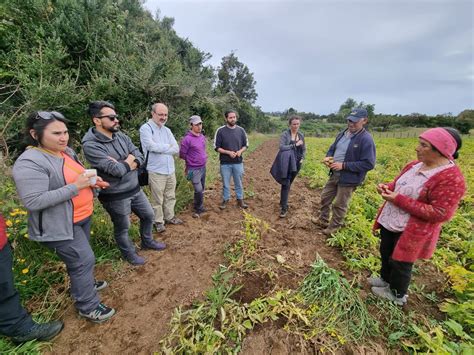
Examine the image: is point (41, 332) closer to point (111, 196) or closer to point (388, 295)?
point (111, 196)

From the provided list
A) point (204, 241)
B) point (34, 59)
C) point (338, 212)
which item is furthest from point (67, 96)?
point (338, 212)

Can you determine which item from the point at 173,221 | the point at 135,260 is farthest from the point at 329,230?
the point at 135,260

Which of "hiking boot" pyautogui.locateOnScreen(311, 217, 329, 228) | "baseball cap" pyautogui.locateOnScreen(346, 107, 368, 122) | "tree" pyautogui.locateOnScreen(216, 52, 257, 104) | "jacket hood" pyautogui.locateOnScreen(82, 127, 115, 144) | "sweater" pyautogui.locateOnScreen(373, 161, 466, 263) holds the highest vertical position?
"tree" pyautogui.locateOnScreen(216, 52, 257, 104)

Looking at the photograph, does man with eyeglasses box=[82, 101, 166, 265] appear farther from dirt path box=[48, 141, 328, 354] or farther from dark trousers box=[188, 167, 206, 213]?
dark trousers box=[188, 167, 206, 213]

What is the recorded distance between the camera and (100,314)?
2268 mm

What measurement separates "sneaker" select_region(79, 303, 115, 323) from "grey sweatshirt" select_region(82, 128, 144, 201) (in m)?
1.16

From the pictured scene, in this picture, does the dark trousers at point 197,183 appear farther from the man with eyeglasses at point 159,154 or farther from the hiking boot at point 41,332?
the hiking boot at point 41,332

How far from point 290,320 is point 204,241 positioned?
1.89 meters

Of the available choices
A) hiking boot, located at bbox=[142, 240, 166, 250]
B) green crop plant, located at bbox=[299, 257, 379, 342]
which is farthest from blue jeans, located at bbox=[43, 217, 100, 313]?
green crop plant, located at bbox=[299, 257, 379, 342]

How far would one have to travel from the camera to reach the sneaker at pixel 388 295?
8.14 feet

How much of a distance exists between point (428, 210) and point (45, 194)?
333 centimetres

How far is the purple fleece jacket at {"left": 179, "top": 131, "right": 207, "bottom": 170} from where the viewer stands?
4281 millimetres

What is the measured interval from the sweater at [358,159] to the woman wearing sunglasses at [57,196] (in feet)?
11.0

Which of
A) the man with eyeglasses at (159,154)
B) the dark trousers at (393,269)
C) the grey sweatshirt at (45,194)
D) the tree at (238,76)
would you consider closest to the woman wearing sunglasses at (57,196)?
the grey sweatshirt at (45,194)
